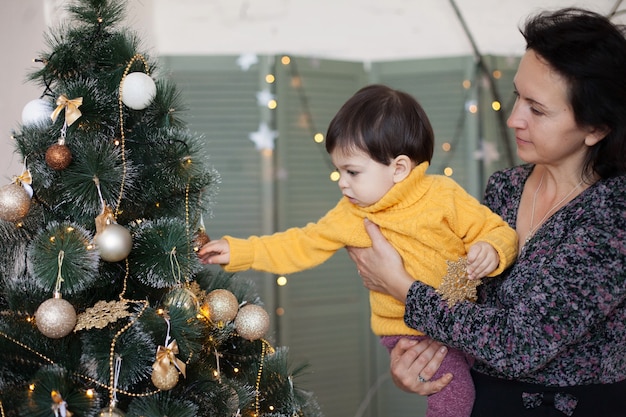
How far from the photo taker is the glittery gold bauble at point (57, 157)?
1193 mm

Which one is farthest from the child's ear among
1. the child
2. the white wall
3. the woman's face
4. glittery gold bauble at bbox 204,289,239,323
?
the white wall

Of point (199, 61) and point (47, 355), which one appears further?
point (199, 61)

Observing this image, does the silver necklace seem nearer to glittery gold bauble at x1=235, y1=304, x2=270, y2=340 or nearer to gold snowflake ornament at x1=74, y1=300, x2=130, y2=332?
glittery gold bauble at x1=235, y1=304, x2=270, y2=340

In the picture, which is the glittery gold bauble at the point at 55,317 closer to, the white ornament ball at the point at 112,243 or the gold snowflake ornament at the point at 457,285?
the white ornament ball at the point at 112,243

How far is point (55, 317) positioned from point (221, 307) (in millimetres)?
344

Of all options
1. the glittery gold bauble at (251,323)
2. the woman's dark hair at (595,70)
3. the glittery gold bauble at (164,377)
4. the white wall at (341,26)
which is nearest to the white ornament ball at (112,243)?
the glittery gold bauble at (164,377)

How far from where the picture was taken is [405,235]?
1.56 meters

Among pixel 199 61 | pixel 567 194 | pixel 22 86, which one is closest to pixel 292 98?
pixel 199 61

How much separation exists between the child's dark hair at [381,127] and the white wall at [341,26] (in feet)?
6.15

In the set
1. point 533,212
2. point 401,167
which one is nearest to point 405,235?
point 401,167

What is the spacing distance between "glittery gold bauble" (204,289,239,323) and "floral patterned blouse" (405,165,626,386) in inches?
14.6

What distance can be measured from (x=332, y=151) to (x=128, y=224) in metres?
0.49

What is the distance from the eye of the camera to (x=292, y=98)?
2.93m

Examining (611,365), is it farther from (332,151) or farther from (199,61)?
(199,61)
